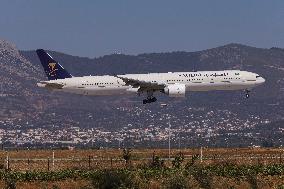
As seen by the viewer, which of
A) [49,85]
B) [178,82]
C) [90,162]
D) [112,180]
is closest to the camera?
[112,180]

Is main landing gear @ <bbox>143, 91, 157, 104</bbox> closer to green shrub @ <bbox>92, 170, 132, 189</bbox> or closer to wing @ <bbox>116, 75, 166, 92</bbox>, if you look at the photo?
wing @ <bbox>116, 75, 166, 92</bbox>

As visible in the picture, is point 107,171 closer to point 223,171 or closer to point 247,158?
point 223,171

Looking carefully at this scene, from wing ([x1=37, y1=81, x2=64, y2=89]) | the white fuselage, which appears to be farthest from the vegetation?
wing ([x1=37, y1=81, x2=64, y2=89])

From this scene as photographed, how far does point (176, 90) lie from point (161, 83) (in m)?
4.82

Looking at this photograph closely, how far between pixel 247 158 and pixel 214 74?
1335 inches

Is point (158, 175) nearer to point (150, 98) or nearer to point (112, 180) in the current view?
point (112, 180)

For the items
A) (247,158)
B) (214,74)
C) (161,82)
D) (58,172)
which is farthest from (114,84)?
(58,172)

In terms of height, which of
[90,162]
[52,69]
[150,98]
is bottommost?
[90,162]

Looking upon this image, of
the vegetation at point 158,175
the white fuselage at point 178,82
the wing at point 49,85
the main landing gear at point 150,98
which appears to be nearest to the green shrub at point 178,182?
the vegetation at point 158,175

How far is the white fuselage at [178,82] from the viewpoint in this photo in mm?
123625

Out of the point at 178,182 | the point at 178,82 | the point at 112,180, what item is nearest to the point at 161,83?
the point at 178,82

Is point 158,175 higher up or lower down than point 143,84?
lower down

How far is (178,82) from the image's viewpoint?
12481 cm

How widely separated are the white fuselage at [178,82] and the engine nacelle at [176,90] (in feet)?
5.81
